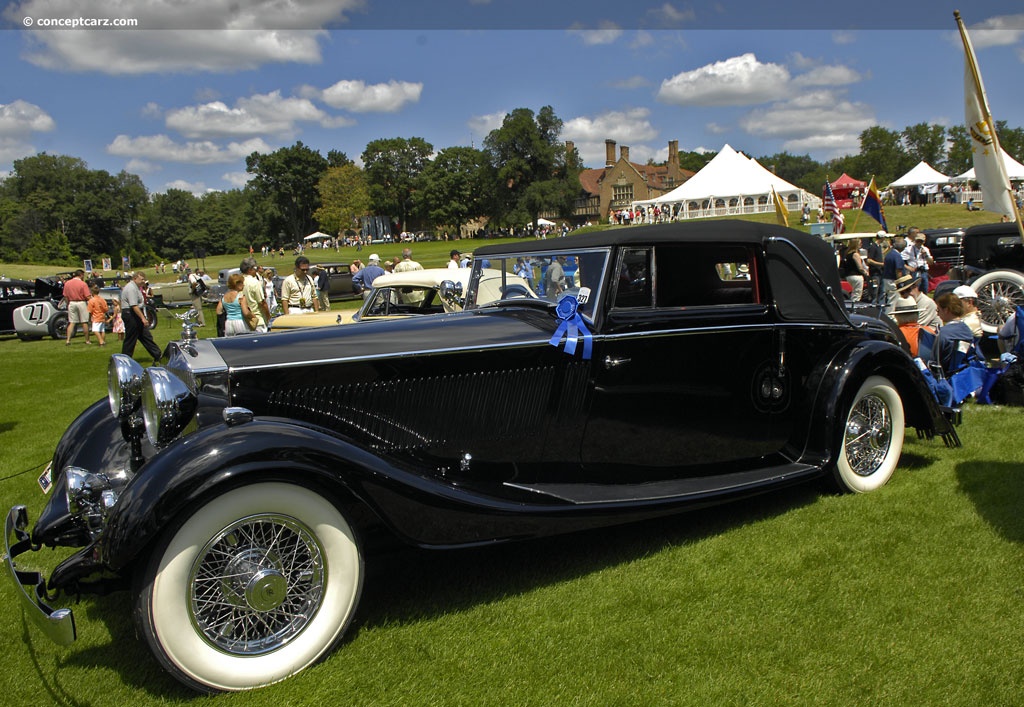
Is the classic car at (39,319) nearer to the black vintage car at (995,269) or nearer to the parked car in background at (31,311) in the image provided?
the parked car in background at (31,311)

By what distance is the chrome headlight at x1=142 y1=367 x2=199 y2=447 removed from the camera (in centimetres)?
324

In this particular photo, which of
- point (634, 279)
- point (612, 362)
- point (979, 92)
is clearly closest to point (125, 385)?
point (612, 362)

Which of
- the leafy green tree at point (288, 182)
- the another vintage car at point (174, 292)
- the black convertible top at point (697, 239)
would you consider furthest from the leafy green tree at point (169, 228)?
the black convertible top at point (697, 239)

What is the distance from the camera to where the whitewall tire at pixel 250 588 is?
2.69 meters

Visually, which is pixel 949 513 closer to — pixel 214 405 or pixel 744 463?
pixel 744 463

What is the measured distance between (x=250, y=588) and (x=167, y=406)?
37.9 inches

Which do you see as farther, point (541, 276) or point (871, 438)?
point (871, 438)

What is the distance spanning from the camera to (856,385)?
14.9 feet

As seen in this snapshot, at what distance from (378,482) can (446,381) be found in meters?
0.70

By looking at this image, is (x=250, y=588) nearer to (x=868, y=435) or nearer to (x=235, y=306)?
(x=868, y=435)

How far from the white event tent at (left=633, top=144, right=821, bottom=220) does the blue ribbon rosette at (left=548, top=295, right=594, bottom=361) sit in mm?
34268

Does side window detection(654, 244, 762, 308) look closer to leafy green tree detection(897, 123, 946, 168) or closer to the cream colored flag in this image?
the cream colored flag

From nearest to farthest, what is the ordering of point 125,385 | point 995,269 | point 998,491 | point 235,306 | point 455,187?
point 125,385
point 998,491
point 235,306
point 995,269
point 455,187

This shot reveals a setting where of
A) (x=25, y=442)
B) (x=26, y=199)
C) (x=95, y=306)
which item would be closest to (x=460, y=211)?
(x=26, y=199)
